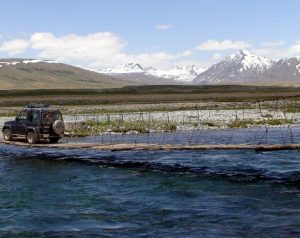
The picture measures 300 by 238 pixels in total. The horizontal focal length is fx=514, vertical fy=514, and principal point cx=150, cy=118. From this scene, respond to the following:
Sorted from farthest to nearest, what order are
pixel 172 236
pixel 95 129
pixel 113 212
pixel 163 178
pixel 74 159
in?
pixel 95 129 → pixel 74 159 → pixel 163 178 → pixel 113 212 → pixel 172 236

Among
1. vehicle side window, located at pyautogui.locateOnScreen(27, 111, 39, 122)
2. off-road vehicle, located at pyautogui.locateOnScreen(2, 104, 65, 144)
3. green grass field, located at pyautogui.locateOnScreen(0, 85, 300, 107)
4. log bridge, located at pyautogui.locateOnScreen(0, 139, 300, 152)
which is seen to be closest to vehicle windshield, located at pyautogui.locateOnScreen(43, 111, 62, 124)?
off-road vehicle, located at pyautogui.locateOnScreen(2, 104, 65, 144)

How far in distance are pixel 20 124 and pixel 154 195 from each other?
1807cm

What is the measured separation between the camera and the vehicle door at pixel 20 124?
36.1 m

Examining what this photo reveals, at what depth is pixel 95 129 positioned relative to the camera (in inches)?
2056

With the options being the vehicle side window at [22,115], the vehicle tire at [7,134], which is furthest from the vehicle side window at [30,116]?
the vehicle tire at [7,134]

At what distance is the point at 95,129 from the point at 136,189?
30.0 metres

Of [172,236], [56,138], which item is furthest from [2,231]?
[56,138]

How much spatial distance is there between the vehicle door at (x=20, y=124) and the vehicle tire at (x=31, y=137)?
0.64m

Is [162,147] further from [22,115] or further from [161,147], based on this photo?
[22,115]

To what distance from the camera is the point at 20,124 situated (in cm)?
3644

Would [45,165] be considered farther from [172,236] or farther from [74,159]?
[172,236]

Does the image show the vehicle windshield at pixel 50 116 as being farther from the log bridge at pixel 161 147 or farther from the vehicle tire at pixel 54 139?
the vehicle tire at pixel 54 139

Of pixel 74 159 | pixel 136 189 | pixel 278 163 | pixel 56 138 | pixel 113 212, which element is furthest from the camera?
pixel 56 138

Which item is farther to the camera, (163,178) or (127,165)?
(127,165)
